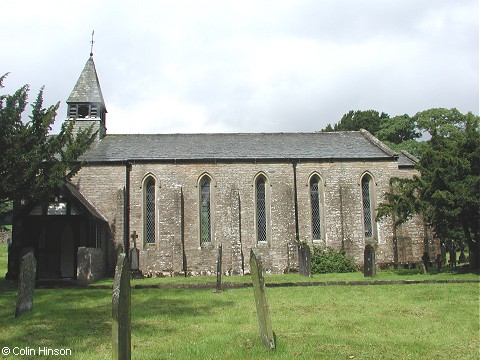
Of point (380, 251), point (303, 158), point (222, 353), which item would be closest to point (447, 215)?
point (380, 251)

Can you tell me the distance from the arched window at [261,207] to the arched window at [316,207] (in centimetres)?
289

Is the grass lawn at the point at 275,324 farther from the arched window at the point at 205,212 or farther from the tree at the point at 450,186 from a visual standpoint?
the arched window at the point at 205,212

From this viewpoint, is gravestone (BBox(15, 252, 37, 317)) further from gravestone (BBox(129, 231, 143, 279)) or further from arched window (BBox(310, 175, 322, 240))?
arched window (BBox(310, 175, 322, 240))

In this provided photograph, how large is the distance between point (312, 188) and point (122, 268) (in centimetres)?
2305

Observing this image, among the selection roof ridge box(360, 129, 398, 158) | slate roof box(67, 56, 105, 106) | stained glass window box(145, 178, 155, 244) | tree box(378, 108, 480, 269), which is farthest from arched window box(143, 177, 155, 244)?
roof ridge box(360, 129, 398, 158)

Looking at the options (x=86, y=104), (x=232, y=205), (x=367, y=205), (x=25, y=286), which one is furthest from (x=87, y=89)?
(x=25, y=286)

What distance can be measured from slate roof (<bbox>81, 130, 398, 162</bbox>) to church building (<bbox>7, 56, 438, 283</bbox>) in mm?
65

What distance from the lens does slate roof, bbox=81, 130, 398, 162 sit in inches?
1090

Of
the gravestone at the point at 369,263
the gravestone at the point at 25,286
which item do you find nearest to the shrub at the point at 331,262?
the gravestone at the point at 369,263

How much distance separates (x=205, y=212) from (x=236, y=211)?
2.03 meters

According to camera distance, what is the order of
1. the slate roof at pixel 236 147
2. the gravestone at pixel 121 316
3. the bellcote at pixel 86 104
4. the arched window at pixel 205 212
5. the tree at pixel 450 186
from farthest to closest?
the bellcote at pixel 86 104 < the slate roof at pixel 236 147 < the arched window at pixel 205 212 < the tree at pixel 450 186 < the gravestone at pixel 121 316

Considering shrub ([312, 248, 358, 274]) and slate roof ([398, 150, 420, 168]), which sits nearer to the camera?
shrub ([312, 248, 358, 274])

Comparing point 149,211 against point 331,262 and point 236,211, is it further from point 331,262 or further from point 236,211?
point 331,262

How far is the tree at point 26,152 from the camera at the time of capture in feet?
53.7
